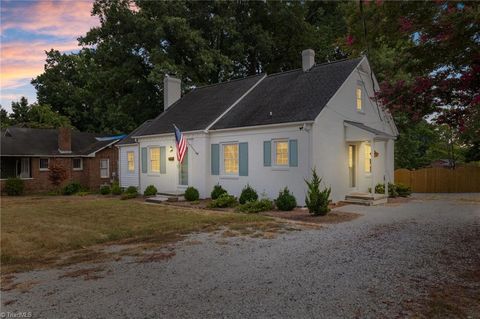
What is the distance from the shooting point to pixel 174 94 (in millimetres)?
24359

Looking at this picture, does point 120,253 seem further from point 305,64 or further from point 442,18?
point 305,64

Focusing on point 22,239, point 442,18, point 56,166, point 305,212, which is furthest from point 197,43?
point 442,18

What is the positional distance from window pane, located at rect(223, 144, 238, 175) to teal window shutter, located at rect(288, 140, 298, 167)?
10.2ft

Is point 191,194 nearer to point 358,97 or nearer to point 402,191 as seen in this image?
point 358,97

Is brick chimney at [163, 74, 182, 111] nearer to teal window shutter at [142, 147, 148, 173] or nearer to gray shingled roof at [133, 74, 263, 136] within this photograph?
gray shingled roof at [133, 74, 263, 136]

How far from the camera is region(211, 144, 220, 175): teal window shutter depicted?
17.2 metres

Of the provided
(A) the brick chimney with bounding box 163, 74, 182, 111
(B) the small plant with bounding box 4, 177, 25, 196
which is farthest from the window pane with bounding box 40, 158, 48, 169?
(A) the brick chimney with bounding box 163, 74, 182, 111

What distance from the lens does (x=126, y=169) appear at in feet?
75.8

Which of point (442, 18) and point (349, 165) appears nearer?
point (442, 18)

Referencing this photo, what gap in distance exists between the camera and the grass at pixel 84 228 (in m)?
7.53

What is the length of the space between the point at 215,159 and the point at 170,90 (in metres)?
8.96

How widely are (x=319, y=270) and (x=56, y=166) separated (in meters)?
22.7

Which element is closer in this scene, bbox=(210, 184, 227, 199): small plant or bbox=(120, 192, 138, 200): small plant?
bbox=(210, 184, 227, 199): small plant

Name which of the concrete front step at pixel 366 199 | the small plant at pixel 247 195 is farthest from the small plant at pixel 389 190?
the small plant at pixel 247 195
